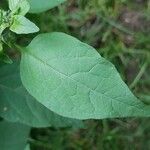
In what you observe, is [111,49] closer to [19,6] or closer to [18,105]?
[18,105]

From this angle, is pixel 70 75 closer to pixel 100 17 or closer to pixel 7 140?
pixel 7 140

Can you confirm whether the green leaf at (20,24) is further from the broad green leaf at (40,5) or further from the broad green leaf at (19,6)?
the broad green leaf at (40,5)

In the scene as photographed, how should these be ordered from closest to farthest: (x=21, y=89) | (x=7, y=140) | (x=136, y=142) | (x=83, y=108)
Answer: (x=83, y=108) < (x=21, y=89) < (x=7, y=140) < (x=136, y=142)

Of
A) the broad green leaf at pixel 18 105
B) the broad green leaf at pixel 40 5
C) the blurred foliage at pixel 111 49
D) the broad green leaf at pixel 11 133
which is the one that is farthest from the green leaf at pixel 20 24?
the blurred foliage at pixel 111 49

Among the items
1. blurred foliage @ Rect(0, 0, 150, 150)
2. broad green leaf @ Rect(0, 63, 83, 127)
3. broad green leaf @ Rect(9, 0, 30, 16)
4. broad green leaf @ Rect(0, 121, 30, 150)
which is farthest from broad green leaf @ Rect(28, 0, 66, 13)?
blurred foliage @ Rect(0, 0, 150, 150)

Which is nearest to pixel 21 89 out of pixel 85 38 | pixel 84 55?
pixel 84 55
